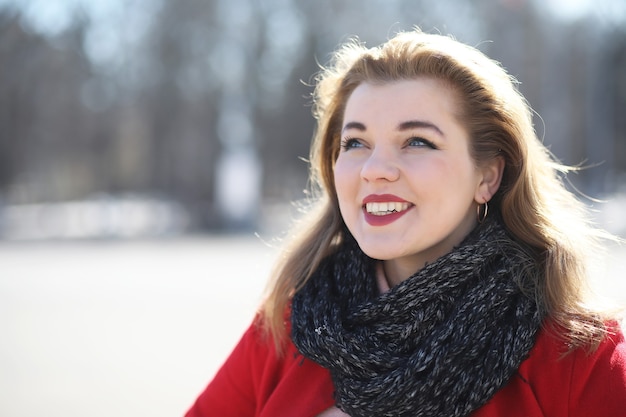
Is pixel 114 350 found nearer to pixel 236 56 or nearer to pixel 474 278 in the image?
pixel 474 278

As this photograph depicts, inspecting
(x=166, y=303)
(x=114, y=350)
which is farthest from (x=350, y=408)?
(x=166, y=303)

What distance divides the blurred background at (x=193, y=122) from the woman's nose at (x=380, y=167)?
648cm

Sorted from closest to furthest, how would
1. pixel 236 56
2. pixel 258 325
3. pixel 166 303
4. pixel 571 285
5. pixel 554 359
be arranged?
pixel 554 359
pixel 571 285
pixel 258 325
pixel 166 303
pixel 236 56

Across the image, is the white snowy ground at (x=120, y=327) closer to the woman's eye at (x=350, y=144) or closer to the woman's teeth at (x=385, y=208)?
the woman's teeth at (x=385, y=208)

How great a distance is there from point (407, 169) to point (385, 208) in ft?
0.42

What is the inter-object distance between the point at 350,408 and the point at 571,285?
0.70m

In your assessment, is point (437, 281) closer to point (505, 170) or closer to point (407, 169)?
point (407, 169)

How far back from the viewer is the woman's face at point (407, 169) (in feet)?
6.77

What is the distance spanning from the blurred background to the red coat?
239 inches

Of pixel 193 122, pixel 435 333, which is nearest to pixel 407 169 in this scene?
pixel 435 333

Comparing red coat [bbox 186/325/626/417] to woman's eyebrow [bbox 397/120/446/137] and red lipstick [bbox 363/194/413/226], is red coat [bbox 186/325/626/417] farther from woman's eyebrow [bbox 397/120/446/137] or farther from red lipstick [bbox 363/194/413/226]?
woman's eyebrow [bbox 397/120/446/137]

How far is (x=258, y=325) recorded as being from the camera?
2.42m

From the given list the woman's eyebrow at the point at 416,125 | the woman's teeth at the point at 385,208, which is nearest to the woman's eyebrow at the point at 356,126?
the woman's eyebrow at the point at 416,125

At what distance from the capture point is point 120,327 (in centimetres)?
771
